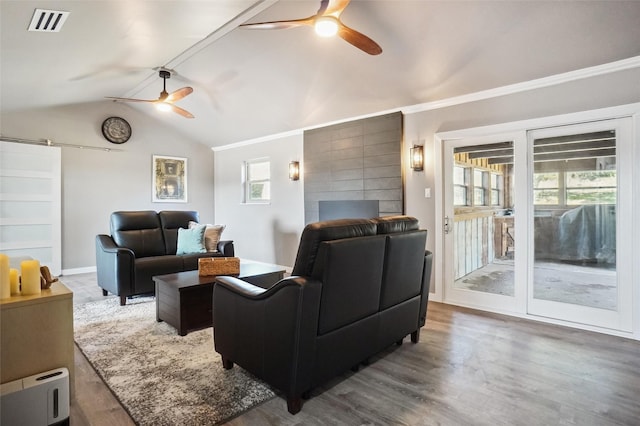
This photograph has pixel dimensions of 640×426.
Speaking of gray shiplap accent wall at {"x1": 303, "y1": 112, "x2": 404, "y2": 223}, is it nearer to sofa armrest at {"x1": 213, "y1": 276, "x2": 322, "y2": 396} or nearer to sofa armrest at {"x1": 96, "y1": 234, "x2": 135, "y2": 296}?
sofa armrest at {"x1": 96, "y1": 234, "x2": 135, "y2": 296}

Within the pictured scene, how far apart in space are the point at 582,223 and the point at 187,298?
381cm

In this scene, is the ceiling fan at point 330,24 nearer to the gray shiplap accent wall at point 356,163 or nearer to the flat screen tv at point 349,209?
the gray shiplap accent wall at point 356,163

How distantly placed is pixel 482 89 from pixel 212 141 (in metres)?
5.30

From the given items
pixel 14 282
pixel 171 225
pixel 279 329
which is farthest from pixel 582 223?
pixel 171 225

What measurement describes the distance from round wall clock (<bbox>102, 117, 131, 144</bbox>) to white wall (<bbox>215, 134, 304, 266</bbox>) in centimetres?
182

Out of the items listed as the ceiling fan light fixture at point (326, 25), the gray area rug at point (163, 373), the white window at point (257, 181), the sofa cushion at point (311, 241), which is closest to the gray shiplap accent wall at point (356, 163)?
the white window at point (257, 181)

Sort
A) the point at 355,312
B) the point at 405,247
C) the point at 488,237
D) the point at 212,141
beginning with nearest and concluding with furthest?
the point at 355,312 → the point at 405,247 → the point at 488,237 → the point at 212,141

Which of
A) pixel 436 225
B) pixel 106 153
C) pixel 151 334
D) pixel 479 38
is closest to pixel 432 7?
pixel 479 38

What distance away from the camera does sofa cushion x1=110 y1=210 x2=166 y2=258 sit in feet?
14.7

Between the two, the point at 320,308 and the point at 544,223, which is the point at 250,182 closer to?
the point at 544,223

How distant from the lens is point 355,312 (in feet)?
6.91

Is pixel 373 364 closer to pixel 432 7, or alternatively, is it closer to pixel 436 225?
pixel 436 225

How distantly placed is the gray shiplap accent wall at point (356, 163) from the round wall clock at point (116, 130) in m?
3.42

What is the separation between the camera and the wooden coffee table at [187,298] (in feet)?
9.72
